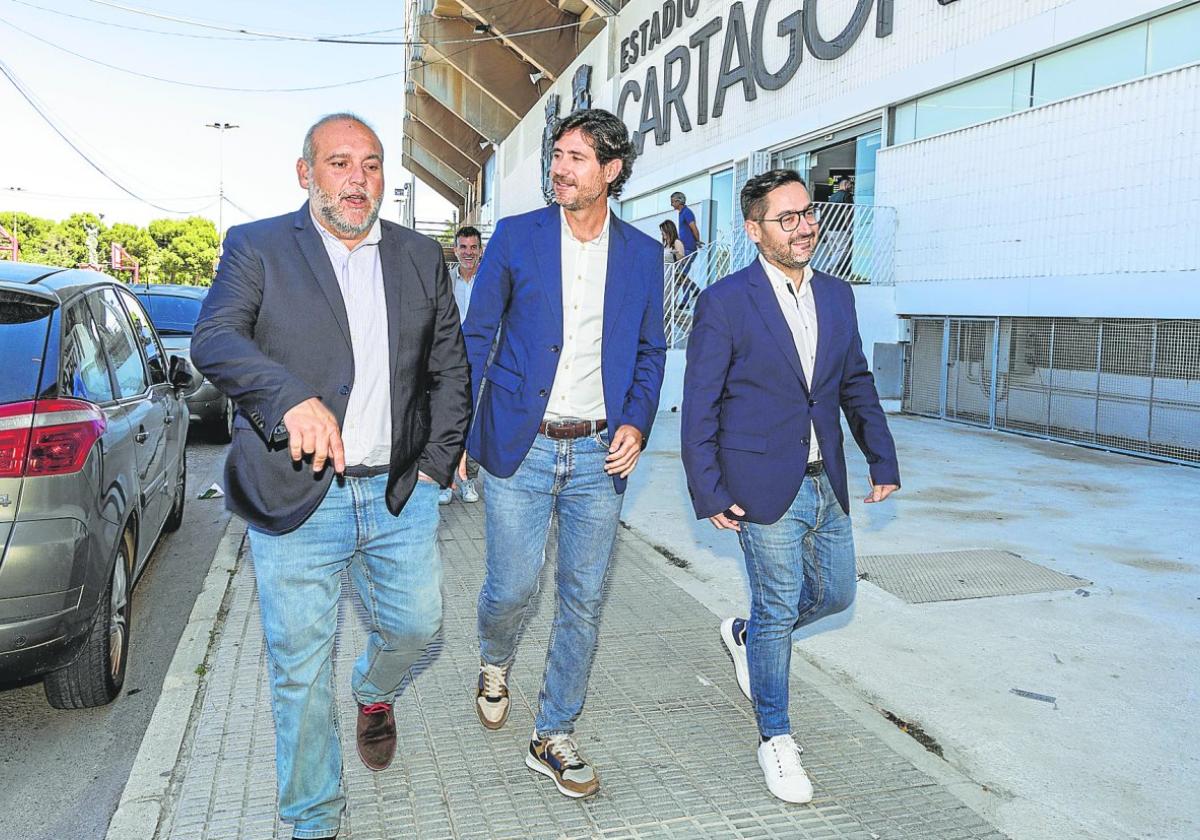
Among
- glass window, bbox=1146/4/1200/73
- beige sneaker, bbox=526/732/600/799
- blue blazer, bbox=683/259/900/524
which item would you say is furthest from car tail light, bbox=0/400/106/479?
glass window, bbox=1146/4/1200/73

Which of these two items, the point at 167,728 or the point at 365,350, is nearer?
the point at 365,350

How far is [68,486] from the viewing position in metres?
3.44

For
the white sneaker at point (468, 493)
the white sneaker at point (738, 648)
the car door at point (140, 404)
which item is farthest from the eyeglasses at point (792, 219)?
the white sneaker at point (468, 493)

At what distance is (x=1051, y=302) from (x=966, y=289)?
1.56 metres

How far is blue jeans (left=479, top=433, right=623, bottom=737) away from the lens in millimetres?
3115

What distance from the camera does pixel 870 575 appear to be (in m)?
5.70

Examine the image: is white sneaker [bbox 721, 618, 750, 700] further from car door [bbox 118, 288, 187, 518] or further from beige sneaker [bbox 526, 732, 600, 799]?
car door [bbox 118, 288, 187, 518]

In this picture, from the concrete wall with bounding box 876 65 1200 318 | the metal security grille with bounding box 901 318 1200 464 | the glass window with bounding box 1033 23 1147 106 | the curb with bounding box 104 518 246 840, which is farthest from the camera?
the glass window with bounding box 1033 23 1147 106

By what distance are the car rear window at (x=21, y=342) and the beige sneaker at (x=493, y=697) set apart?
186 cm

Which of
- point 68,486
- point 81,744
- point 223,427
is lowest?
point 81,744

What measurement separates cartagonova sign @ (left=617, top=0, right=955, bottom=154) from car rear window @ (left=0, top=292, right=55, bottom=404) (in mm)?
11876

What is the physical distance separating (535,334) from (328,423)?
916mm

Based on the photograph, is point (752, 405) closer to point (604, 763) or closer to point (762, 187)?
point (762, 187)

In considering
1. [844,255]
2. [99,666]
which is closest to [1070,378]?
[844,255]
